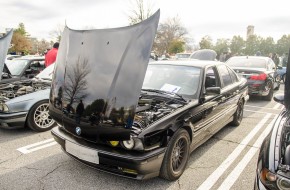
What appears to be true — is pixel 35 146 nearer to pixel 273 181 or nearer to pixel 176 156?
pixel 176 156

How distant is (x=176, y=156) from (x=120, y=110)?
3.40ft

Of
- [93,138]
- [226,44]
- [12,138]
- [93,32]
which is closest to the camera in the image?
[93,138]

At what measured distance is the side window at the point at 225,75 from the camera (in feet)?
14.7

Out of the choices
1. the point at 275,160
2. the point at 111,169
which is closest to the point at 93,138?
the point at 111,169

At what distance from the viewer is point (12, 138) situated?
4.43 metres

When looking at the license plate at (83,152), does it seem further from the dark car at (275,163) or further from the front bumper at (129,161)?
the dark car at (275,163)

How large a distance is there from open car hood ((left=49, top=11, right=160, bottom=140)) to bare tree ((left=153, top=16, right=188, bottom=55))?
33.8 meters

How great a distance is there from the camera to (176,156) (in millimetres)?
2979

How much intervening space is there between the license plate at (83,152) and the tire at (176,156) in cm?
78

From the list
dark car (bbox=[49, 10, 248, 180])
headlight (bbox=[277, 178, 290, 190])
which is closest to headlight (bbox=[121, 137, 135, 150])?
dark car (bbox=[49, 10, 248, 180])

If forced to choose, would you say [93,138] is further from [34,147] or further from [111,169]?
[34,147]

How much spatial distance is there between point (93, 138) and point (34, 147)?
6.40 ft

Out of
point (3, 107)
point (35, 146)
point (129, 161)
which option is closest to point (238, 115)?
point (129, 161)

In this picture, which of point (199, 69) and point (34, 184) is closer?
point (34, 184)
